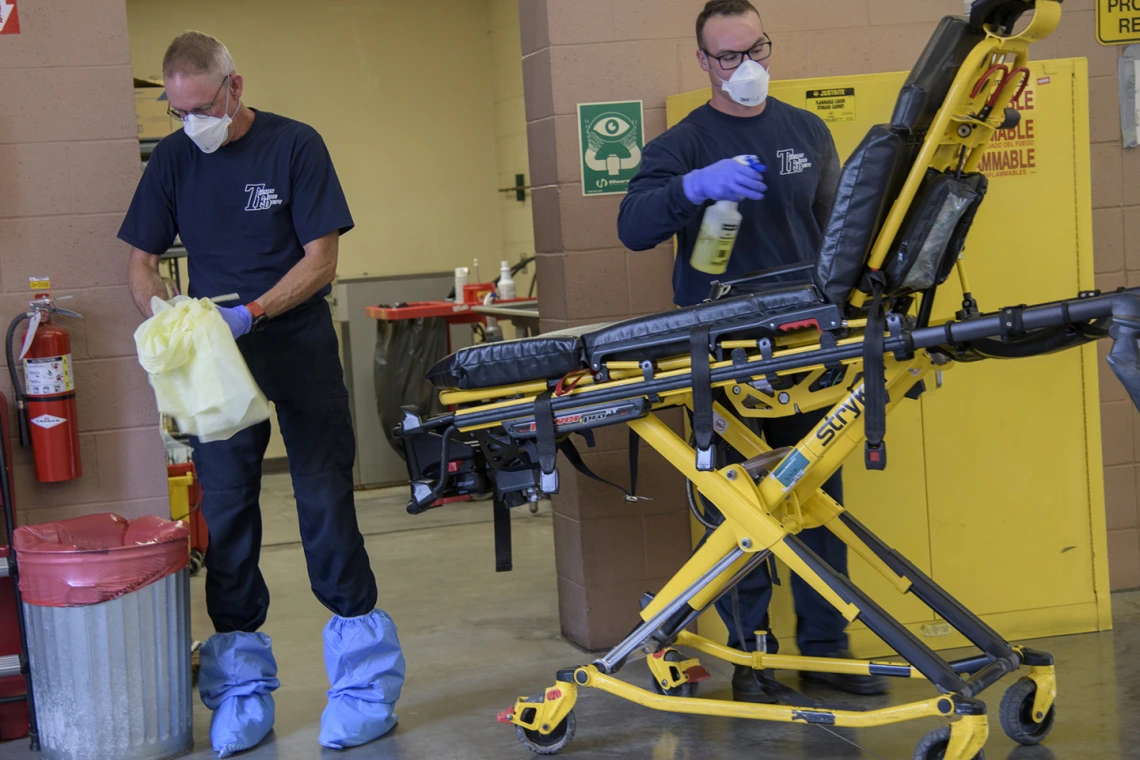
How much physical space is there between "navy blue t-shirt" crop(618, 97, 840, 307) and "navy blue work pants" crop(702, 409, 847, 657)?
395 mm

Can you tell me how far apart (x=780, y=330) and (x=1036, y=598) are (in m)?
1.57

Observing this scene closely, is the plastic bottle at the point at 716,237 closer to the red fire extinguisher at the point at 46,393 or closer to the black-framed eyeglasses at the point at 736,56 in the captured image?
the black-framed eyeglasses at the point at 736,56

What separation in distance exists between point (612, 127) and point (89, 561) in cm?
182

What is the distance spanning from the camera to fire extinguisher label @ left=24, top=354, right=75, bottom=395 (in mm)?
3201

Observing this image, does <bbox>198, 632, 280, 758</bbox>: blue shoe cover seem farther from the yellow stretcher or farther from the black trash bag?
the black trash bag

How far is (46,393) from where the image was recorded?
3.22 meters

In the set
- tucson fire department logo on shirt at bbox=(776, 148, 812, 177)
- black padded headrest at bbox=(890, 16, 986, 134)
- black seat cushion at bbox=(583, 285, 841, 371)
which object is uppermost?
black padded headrest at bbox=(890, 16, 986, 134)

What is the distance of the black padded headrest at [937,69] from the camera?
226 centimetres

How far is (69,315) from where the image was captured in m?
3.32

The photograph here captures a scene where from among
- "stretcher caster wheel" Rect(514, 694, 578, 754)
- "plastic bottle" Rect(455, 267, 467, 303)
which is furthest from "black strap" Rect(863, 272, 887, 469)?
"plastic bottle" Rect(455, 267, 467, 303)

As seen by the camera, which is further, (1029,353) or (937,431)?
(937,431)

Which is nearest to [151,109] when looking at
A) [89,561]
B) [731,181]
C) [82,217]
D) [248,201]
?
[82,217]

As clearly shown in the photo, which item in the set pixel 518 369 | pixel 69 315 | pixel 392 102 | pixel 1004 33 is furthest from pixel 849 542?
pixel 392 102

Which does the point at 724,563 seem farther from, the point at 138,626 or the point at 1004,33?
the point at 138,626
